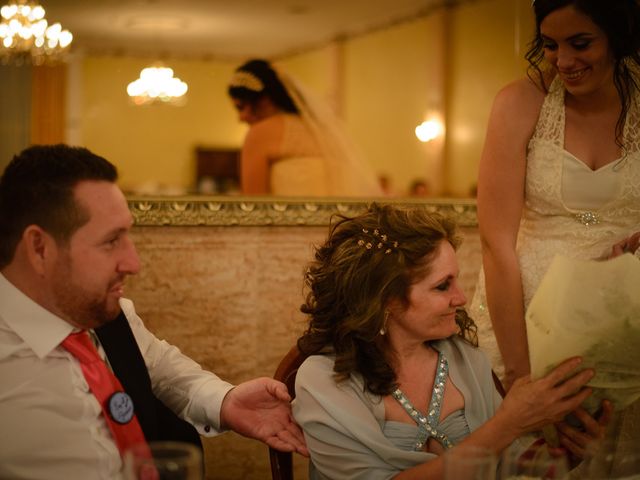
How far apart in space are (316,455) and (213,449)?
1136 millimetres

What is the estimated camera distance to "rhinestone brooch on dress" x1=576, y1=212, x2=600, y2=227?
225 centimetres

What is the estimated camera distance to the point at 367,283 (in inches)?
75.0

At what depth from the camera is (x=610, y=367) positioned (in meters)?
1.56

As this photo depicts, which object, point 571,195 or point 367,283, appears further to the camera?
point 571,195

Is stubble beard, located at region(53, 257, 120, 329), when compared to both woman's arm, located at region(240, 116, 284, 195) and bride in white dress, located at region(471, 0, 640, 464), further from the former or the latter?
woman's arm, located at region(240, 116, 284, 195)

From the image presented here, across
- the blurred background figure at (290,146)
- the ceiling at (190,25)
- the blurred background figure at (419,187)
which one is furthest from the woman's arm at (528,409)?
the blurred background figure at (419,187)

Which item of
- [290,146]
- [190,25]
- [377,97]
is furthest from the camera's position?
[377,97]

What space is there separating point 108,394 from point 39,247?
30 centimetres

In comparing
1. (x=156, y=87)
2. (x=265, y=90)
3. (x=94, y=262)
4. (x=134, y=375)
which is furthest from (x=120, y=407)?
(x=156, y=87)

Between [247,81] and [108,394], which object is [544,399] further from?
[247,81]

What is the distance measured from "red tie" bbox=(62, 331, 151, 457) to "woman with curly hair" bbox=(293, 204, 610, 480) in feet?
1.24

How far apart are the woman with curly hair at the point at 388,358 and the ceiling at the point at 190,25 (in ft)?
5.88

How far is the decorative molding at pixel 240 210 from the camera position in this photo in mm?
2697

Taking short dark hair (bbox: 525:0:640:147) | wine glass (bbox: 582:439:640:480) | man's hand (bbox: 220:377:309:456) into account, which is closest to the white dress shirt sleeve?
man's hand (bbox: 220:377:309:456)
